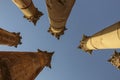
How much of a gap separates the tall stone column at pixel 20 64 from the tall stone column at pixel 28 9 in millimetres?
3991

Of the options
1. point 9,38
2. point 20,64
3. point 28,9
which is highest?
point 28,9

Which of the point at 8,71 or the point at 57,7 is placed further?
the point at 8,71

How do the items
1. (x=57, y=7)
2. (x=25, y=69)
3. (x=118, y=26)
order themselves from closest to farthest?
(x=118, y=26) < (x=57, y=7) < (x=25, y=69)

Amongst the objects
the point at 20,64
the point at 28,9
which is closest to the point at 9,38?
the point at 28,9

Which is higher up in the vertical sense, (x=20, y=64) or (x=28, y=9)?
(x=28, y=9)

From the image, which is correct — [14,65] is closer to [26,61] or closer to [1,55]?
[1,55]

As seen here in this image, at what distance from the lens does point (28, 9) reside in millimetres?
28438

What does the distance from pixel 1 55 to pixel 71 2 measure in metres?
9.54

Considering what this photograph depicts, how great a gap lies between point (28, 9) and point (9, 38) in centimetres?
444

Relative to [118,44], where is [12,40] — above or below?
below

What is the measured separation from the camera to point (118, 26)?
1455 centimetres

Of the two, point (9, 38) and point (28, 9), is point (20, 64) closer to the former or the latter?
point (28, 9)

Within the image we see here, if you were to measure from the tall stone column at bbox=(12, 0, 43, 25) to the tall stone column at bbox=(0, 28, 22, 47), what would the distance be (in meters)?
2.70

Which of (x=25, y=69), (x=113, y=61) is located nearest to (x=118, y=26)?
(x=113, y=61)
